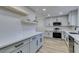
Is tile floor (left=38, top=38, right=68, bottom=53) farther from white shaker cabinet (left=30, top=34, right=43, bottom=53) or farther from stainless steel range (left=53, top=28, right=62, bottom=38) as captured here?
stainless steel range (left=53, top=28, right=62, bottom=38)

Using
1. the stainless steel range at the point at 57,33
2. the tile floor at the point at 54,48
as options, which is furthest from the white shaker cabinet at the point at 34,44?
the stainless steel range at the point at 57,33

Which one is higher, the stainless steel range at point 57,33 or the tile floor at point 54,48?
the stainless steel range at point 57,33

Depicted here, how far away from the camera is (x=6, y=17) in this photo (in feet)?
7.23

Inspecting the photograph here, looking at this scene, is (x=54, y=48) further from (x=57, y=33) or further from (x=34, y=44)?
(x=57, y=33)

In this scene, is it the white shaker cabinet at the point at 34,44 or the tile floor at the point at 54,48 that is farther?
the tile floor at the point at 54,48

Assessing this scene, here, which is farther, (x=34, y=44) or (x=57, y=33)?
(x=57, y=33)

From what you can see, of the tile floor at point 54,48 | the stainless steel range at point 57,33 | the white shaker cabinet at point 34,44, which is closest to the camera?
the white shaker cabinet at point 34,44

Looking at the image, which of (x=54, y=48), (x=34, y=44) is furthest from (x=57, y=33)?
(x=34, y=44)

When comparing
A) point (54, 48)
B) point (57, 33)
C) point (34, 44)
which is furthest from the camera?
point (57, 33)

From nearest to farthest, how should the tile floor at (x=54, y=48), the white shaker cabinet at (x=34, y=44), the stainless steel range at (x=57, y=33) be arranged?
the white shaker cabinet at (x=34, y=44), the tile floor at (x=54, y=48), the stainless steel range at (x=57, y=33)

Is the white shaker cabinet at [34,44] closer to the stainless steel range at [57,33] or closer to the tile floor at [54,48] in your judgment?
the tile floor at [54,48]
